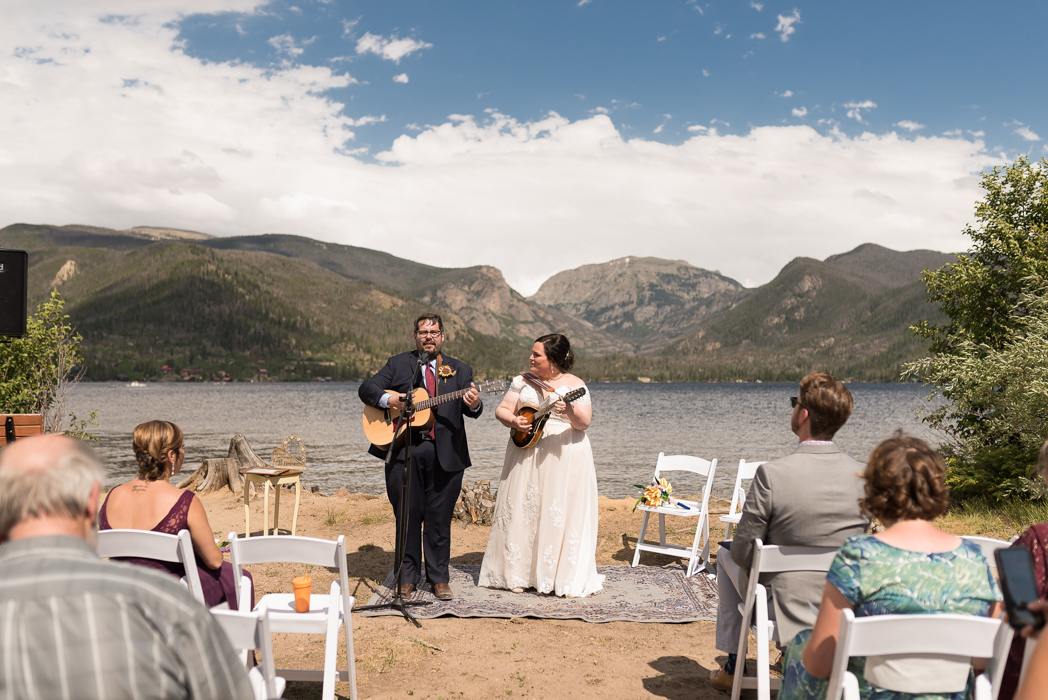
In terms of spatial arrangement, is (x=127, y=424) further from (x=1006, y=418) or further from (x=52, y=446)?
(x=52, y=446)

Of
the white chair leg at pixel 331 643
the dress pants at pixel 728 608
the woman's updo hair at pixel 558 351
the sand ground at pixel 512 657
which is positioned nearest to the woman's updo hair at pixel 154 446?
the white chair leg at pixel 331 643

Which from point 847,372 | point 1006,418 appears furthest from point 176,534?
point 847,372

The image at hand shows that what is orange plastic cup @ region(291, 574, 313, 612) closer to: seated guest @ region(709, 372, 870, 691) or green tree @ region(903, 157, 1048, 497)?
seated guest @ region(709, 372, 870, 691)

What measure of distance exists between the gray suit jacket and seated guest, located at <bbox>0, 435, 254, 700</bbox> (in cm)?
303

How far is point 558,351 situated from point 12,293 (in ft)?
14.9

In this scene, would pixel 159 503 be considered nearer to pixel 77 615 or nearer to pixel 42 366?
pixel 77 615

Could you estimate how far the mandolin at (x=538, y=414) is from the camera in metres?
6.49

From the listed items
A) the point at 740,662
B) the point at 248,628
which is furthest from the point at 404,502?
the point at 248,628

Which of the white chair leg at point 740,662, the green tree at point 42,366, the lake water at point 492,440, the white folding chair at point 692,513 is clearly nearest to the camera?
the white chair leg at point 740,662

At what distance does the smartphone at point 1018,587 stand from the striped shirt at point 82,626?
5.50 ft

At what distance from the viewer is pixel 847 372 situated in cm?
17388

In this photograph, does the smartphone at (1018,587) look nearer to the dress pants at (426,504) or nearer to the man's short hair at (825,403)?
the man's short hair at (825,403)

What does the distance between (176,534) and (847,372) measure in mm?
188666

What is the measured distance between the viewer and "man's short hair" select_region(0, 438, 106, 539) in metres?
1.58
